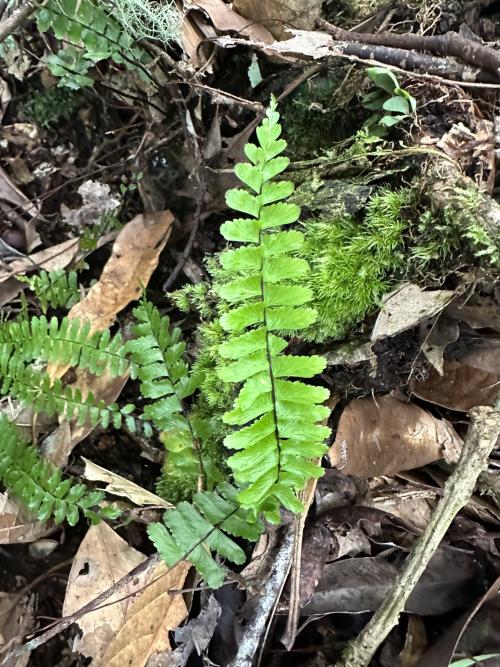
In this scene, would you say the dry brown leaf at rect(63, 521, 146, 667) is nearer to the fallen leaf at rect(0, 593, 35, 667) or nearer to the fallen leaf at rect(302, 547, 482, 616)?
the fallen leaf at rect(0, 593, 35, 667)

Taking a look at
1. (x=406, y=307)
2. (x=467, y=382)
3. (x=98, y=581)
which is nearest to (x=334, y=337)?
(x=406, y=307)

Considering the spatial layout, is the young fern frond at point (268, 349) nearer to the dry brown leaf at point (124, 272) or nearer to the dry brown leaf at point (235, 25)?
the dry brown leaf at point (235, 25)

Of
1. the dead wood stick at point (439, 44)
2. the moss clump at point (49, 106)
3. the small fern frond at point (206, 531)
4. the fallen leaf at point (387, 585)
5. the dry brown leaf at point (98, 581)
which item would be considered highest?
the moss clump at point (49, 106)

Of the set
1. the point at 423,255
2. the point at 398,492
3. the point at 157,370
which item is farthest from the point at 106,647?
the point at 423,255

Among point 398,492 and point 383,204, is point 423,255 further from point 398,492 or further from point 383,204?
point 398,492

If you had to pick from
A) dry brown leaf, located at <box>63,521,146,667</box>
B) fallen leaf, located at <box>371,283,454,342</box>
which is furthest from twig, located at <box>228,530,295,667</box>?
fallen leaf, located at <box>371,283,454,342</box>

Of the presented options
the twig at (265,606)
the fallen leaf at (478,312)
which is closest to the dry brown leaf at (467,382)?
the fallen leaf at (478,312)
